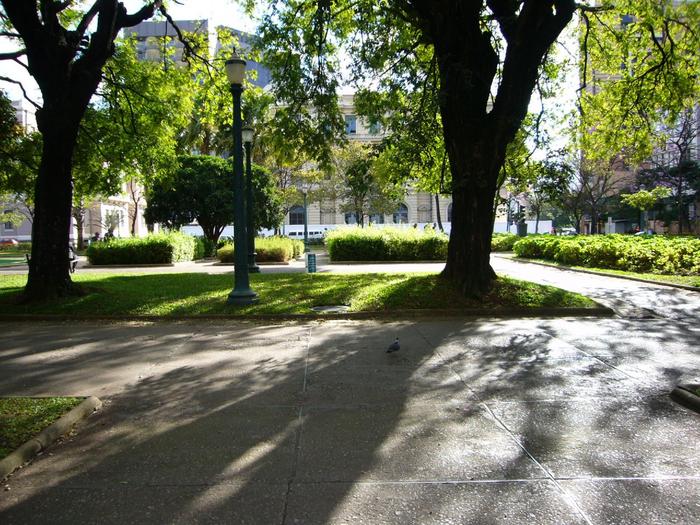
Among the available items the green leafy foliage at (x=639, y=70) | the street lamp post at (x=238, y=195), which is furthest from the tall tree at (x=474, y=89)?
the green leafy foliage at (x=639, y=70)

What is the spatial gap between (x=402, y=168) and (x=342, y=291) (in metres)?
4.00

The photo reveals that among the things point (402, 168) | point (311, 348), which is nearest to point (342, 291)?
point (402, 168)

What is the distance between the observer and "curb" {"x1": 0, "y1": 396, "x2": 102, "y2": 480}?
3.64 meters

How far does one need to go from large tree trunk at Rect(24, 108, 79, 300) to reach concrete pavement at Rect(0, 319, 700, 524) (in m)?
3.82

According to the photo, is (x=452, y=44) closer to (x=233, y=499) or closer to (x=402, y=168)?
(x=402, y=168)

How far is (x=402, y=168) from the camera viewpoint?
14.2 meters

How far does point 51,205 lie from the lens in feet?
37.3

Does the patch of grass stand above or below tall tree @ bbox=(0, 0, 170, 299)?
below

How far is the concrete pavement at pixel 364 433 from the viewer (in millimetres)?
3182

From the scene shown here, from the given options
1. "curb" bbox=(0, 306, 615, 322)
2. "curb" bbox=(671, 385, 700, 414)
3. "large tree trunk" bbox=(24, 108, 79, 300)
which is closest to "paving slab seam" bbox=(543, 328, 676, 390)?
"curb" bbox=(671, 385, 700, 414)

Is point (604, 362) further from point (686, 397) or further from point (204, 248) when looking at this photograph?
point (204, 248)

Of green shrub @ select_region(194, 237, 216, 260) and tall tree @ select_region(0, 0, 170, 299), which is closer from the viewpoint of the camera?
tall tree @ select_region(0, 0, 170, 299)

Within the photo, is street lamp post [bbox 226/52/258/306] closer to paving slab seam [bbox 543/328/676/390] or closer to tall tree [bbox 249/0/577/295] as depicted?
tall tree [bbox 249/0/577/295]

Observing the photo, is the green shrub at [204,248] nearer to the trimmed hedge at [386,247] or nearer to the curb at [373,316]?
the trimmed hedge at [386,247]
